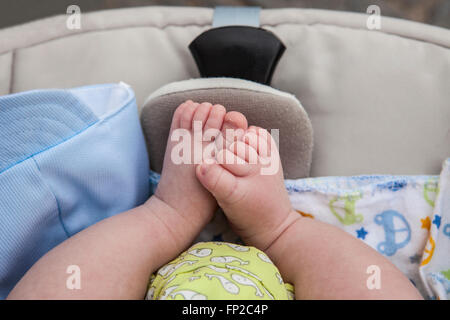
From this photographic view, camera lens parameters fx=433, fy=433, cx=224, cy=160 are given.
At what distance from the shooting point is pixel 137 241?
487mm

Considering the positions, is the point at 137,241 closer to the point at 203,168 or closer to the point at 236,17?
the point at 203,168

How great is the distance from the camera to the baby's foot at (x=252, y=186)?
49 cm

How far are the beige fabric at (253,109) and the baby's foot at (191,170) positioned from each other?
0.02 m

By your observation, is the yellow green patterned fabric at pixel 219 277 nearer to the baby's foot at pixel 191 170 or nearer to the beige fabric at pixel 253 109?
the baby's foot at pixel 191 170

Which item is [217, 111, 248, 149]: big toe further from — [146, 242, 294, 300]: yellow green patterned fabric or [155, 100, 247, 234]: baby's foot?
[146, 242, 294, 300]: yellow green patterned fabric

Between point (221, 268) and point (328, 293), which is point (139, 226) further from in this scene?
point (328, 293)

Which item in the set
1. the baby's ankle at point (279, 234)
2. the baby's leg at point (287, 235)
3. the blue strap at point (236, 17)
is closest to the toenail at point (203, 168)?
the baby's leg at point (287, 235)

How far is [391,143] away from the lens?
0.60 m

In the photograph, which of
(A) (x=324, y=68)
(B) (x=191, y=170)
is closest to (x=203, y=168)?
(B) (x=191, y=170)

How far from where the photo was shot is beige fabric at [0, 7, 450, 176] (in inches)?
23.6

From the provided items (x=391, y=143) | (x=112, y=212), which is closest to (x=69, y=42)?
(x=112, y=212)

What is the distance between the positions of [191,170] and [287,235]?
0.14 m
